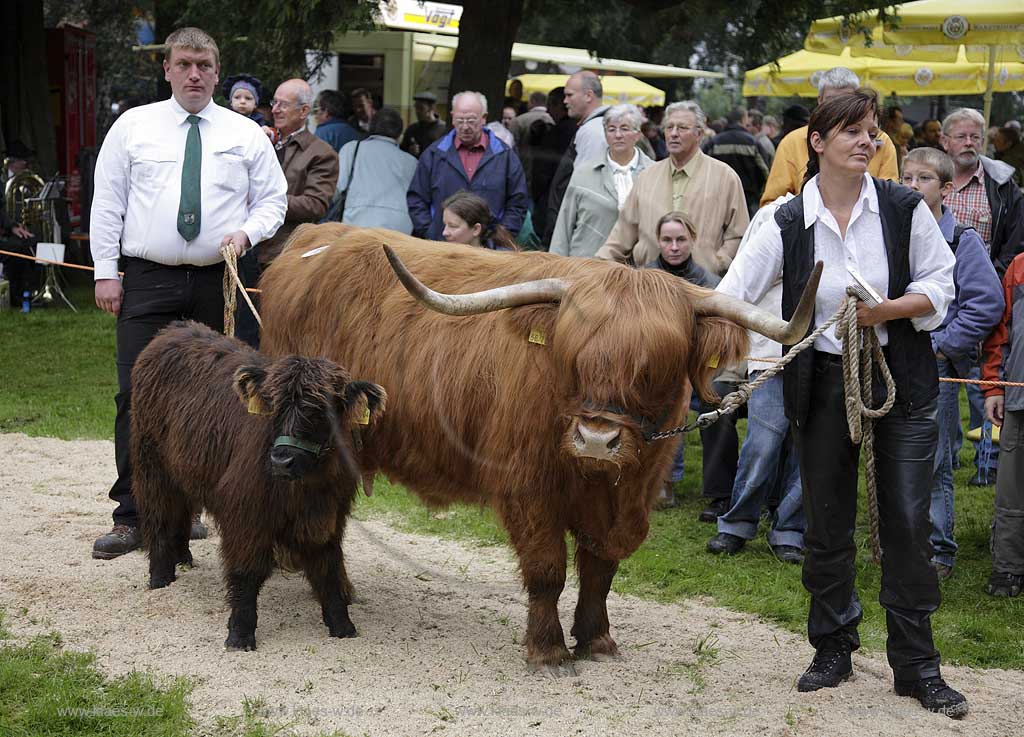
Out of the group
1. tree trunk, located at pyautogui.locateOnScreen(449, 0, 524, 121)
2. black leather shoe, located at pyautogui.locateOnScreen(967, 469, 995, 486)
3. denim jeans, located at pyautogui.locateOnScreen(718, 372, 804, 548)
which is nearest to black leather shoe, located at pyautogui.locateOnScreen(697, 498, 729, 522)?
denim jeans, located at pyautogui.locateOnScreen(718, 372, 804, 548)

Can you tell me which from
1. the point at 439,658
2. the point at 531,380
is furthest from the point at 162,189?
the point at 439,658

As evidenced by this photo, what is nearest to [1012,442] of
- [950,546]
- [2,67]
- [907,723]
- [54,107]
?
[950,546]

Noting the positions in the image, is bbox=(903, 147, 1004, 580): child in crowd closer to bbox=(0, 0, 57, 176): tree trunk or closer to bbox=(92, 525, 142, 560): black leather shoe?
bbox=(92, 525, 142, 560): black leather shoe

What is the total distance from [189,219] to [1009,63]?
14.2 m

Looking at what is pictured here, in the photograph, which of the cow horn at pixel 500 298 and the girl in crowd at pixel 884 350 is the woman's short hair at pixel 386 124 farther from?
the girl in crowd at pixel 884 350

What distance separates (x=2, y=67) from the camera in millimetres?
16672

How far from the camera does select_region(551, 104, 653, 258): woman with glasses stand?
7.93 meters

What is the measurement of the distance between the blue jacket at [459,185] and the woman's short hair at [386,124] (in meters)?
0.96

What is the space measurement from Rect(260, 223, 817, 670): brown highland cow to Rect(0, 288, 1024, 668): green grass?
15.4 inches

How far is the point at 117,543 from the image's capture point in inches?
242

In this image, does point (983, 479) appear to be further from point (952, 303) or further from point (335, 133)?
point (335, 133)

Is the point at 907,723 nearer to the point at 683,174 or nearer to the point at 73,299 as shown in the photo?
the point at 683,174

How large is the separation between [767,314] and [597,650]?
157 centimetres

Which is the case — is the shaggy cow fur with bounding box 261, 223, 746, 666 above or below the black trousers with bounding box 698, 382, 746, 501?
above
